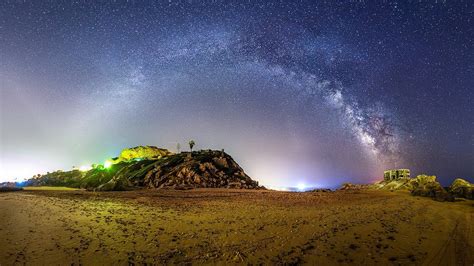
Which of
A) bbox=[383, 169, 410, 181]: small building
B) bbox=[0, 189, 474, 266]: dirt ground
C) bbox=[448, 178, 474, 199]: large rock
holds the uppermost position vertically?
bbox=[383, 169, 410, 181]: small building

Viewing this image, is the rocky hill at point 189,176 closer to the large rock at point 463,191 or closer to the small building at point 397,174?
the small building at point 397,174

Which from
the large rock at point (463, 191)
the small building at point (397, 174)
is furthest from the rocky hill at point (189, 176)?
the large rock at point (463, 191)

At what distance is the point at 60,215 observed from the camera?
16.6 metres

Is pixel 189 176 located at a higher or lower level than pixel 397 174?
lower

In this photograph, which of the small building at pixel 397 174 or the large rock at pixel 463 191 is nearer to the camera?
the large rock at pixel 463 191

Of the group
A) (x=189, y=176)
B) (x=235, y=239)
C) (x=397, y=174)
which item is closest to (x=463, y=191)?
(x=397, y=174)

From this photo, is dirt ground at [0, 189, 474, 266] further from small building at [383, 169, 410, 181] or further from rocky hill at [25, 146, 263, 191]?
small building at [383, 169, 410, 181]

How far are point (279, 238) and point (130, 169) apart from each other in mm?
70891

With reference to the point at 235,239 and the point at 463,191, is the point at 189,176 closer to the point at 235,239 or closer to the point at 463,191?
the point at 235,239

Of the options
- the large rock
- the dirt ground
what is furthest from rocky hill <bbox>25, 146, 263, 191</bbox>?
the large rock

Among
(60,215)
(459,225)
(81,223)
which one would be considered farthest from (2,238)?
(459,225)

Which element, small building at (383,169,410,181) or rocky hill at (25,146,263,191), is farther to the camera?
rocky hill at (25,146,263,191)

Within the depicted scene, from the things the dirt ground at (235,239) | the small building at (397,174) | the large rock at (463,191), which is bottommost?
the dirt ground at (235,239)

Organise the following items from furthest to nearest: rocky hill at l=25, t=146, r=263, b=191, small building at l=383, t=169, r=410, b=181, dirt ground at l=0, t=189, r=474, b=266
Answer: rocky hill at l=25, t=146, r=263, b=191, small building at l=383, t=169, r=410, b=181, dirt ground at l=0, t=189, r=474, b=266
